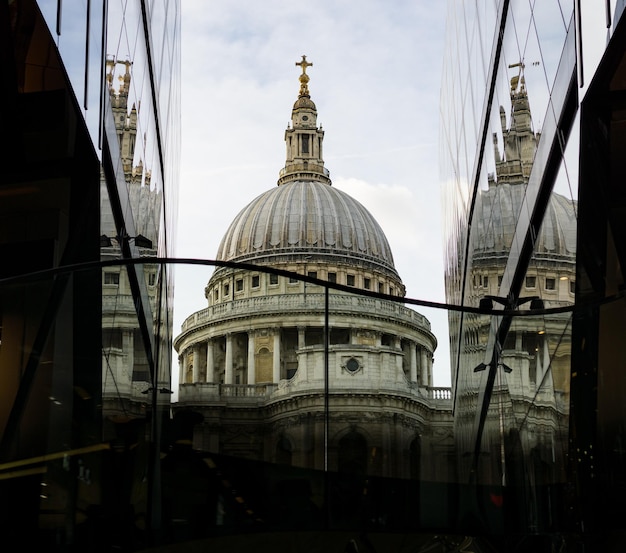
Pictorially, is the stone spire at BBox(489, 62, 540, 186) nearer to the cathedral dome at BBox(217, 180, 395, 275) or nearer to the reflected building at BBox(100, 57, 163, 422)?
the reflected building at BBox(100, 57, 163, 422)

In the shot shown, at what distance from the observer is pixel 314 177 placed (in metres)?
106

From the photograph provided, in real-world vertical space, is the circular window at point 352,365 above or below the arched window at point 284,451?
above

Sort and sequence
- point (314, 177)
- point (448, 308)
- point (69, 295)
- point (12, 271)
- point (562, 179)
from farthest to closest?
point (314, 177)
point (562, 179)
point (12, 271)
point (448, 308)
point (69, 295)

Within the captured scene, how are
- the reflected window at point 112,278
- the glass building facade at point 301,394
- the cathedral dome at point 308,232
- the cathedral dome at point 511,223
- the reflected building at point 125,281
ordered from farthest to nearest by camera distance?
1. the cathedral dome at point 308,232
2. the cathedral dome at point 511,223
3. the reflected window at point 112,278
4. the reflected building at point 125,281
5. the glass building facade at point 301,394

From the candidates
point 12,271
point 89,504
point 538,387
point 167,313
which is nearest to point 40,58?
point 12,271

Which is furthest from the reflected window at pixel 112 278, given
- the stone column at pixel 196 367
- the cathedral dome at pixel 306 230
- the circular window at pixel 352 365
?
the cathedral dome at pixel 306 230

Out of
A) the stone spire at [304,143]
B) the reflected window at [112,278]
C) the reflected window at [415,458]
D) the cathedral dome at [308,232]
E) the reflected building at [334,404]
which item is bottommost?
the reflected window at [415,458]

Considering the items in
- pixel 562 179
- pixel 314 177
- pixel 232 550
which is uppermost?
pixel 314 177

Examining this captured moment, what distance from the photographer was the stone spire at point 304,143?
105875mm

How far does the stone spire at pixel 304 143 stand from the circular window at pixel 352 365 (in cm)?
9551

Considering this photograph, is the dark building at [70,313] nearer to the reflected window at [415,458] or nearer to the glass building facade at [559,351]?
the reflected window at [415,458]

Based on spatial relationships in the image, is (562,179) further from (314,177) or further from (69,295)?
(314,177)

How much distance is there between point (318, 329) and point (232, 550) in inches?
94.9

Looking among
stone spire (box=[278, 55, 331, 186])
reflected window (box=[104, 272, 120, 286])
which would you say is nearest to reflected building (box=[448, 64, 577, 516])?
reflected window (box=[104, 272, 120, 286])
